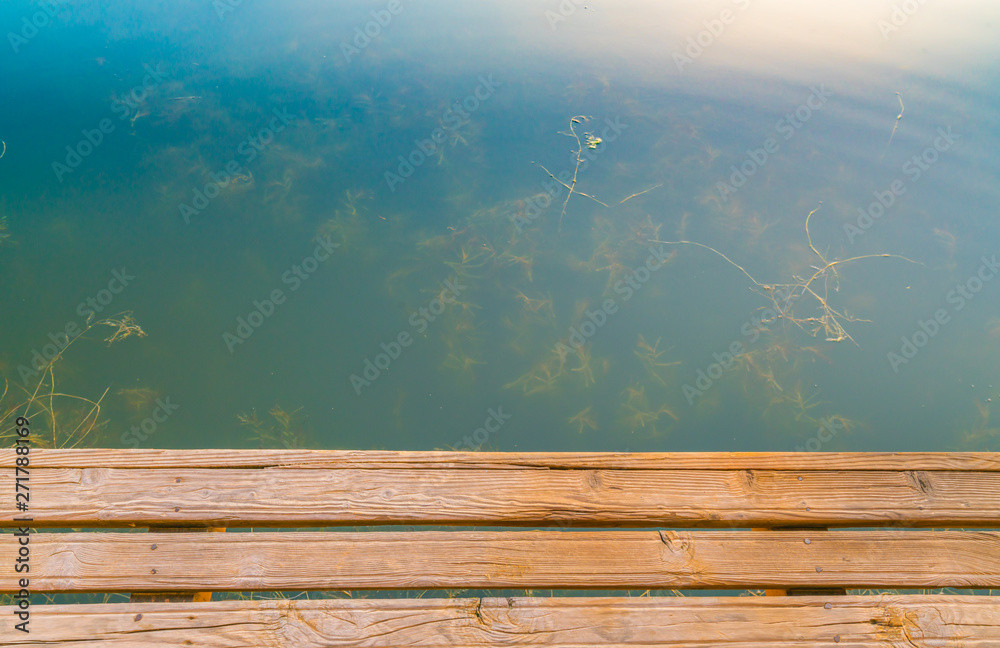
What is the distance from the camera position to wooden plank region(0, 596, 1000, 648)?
3.35 ft

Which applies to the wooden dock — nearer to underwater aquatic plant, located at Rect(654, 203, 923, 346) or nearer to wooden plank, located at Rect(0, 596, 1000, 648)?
wooden plank, located at Rect(0, 596, 1000, 648)

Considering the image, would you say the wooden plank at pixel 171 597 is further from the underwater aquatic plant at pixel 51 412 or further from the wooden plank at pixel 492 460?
the underwater aquatic plant at pixel 51 412

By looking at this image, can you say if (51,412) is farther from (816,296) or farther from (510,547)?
(816,296)

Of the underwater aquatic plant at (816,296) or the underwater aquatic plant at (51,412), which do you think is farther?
the underwater aquatic plant at (816,296)

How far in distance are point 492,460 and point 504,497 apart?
91 mm

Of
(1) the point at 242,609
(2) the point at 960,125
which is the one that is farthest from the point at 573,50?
(1) the point at 242,609

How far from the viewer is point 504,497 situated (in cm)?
122

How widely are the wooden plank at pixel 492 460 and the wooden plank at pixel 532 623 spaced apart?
29 cm

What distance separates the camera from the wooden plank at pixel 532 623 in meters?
1.02

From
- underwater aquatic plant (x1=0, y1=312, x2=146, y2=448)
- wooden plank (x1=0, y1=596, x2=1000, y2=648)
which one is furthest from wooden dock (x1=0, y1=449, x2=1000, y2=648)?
underwater aquatic plant (x1=0, y1=312, x2=146, y2=448)

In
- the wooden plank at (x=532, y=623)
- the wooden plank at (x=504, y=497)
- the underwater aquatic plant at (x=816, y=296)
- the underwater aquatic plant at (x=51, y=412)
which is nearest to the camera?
the wooden plank at (x=532, y=623)

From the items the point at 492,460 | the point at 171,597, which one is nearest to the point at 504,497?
the point at 492,460

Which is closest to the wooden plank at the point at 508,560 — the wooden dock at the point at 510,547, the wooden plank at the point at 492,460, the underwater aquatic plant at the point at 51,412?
the wooden dock at the point at 510,547

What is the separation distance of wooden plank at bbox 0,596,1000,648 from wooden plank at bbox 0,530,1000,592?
46 millimetres
